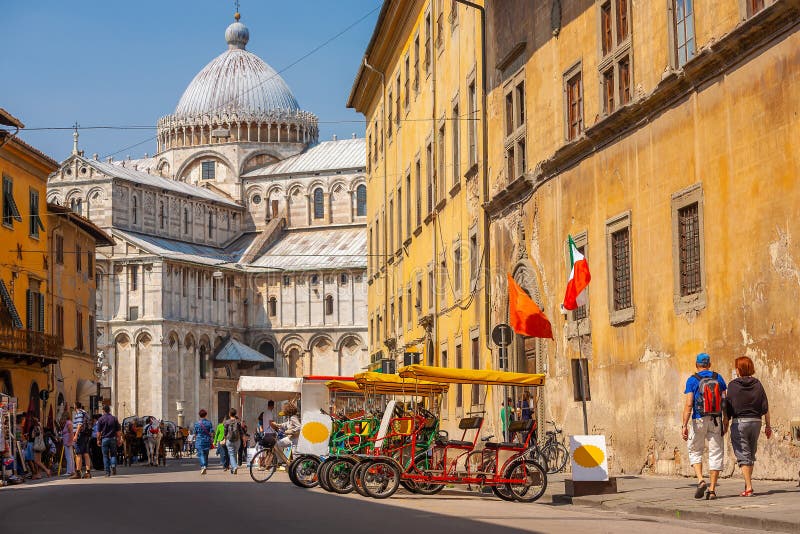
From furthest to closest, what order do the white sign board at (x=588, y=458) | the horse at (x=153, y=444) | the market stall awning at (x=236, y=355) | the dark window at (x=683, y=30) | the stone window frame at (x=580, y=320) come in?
the market stall awning at (x=236, y=355), the horse at (x=153, y=444), the stone window frame at (x=580, y=320), the dark window at (x=683, y=30), the white sign board at (x=588, y=458)

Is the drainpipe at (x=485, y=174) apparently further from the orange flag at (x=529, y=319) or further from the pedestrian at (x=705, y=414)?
the pedestrian at (x=705, y=414)

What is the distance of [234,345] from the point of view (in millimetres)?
113438

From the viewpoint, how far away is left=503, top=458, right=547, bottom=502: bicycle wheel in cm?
1889

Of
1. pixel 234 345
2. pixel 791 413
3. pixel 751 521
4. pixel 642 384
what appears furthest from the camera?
pixel 234 345

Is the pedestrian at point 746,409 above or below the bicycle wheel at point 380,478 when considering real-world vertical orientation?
above

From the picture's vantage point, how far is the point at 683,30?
792 inches

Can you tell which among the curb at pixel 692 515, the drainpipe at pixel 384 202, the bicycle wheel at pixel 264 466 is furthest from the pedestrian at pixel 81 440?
the drainpipe at pixel 384 202

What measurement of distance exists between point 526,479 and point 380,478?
77.8 inches

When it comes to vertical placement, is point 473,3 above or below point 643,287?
above

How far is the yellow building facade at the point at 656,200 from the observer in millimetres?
17250

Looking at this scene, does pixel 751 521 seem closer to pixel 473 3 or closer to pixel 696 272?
pixel 696 272

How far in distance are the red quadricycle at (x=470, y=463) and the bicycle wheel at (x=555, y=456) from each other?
502 cm

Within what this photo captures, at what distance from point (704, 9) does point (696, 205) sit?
2.57m

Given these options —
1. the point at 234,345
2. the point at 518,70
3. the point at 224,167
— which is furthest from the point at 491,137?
the point at 224,167
